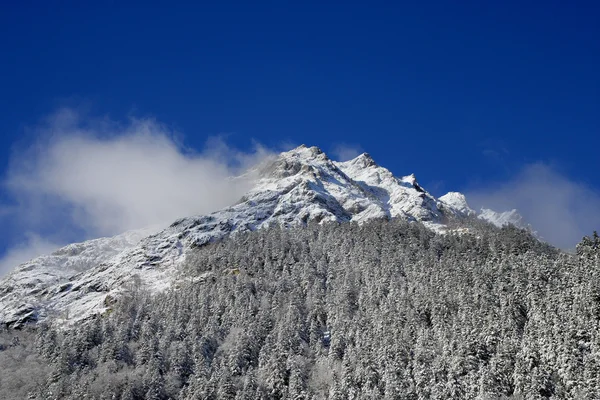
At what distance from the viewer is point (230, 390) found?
354 feet

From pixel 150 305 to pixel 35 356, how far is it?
111ft

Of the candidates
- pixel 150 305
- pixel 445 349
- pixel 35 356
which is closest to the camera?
pixel 445 349

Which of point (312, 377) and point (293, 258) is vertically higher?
point (293, 258)

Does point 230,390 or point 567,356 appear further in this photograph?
point 230,390

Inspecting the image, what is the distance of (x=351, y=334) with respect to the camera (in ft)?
384

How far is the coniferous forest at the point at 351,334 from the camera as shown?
8594 centimetres

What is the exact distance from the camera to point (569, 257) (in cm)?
11700

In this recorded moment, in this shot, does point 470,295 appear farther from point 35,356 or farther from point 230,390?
point 35,356

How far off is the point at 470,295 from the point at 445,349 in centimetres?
2163

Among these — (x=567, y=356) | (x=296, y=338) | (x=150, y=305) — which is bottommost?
(x=567, y=356)

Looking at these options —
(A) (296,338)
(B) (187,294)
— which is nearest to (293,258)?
(B) (187,294)

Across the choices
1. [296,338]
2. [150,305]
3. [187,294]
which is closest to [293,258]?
[187,294]

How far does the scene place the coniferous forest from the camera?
85938 mm

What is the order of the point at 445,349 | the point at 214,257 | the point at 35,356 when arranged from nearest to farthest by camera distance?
1. the point at 445,349
2. the point at 35,356
3. the point at 214,257
